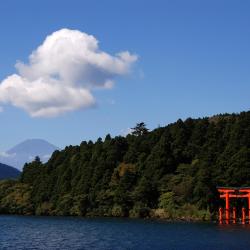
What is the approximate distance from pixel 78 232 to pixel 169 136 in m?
53.9

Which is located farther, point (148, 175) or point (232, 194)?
point (148, 175)

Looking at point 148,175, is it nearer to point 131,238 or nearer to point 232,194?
point 232,194

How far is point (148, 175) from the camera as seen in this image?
122125mm

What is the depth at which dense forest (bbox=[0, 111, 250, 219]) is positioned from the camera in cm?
10906

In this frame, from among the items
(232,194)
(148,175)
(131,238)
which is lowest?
(131,238)

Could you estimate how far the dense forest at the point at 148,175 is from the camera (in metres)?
109

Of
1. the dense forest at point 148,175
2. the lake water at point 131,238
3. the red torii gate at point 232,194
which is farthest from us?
the dense forest at point 148,175

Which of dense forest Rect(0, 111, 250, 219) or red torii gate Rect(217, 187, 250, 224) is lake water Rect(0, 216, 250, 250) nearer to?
red torii gate Rect(217, 187, 250, 224)

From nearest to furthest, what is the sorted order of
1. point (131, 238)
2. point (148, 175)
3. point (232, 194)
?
1. point (131, 238)
2. point (232, 194)
3. point (148, 175)

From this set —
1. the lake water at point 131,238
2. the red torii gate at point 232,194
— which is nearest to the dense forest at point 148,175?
the red torii gate at point 232,194

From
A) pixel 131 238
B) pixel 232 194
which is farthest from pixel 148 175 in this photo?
pixel 131 238

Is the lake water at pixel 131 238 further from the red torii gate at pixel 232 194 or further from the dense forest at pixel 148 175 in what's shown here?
the dense forest at pixel 148 175

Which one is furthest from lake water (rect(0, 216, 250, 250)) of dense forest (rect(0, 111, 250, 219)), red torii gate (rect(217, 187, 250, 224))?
dense forest (rect(0, 111, 250, 219))

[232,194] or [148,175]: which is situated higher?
[148,175]
